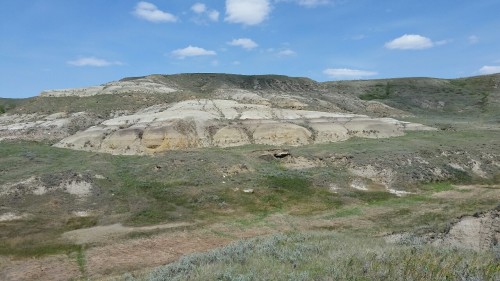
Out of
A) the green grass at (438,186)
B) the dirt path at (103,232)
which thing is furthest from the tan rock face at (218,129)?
the dirt path at (103,232)

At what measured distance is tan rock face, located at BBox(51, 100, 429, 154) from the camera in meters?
51.5

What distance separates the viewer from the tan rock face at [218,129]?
51469 millimetres

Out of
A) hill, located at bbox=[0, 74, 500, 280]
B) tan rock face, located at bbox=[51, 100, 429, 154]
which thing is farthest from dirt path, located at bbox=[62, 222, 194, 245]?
tan rock face, located at bbox=[51, 100, 429, 154]

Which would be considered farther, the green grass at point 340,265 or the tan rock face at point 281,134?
the tan rock face at point 281,134

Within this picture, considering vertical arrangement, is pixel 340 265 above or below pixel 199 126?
below

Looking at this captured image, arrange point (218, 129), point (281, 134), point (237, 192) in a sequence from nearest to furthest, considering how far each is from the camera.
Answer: point (237, 192) → point (281, 134) → point (218, 129)

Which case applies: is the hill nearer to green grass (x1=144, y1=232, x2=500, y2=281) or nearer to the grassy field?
green grass (x1=144, y1=232, x2=500, y2=281)

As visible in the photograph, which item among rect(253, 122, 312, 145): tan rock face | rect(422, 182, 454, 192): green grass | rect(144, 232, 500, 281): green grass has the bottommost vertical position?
rect(422, 182, 454, 192): green grass

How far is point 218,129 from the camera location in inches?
2165

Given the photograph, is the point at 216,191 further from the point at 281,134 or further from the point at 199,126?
the point at 199,126

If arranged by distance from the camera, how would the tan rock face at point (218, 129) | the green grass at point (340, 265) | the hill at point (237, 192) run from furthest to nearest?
1. the tan rock face at point (218, 129)
2. the hill at point (237, 192)
3. the green grass at point (340, 265)

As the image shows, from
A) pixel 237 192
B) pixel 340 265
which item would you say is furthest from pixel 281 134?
pixel 340 265

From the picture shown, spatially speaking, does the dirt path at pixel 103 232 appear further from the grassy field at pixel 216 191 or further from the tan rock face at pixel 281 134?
the tan rock face at pixel 281 134

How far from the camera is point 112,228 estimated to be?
29.8m
